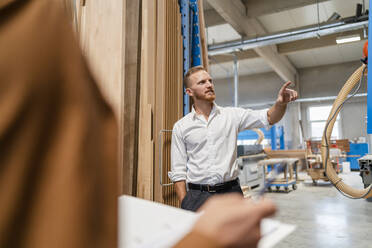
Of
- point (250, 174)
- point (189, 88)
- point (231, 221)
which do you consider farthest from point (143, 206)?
point (250, 174)

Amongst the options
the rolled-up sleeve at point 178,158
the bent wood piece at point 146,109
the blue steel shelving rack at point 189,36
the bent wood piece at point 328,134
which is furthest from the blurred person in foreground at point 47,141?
the blue steel shelving rack at point 189,36

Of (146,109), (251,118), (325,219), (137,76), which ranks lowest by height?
(325,219)

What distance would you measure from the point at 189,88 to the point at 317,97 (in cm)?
1246

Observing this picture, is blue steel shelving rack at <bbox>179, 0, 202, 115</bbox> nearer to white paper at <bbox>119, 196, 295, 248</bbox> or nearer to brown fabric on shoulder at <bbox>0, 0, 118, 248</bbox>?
white paper at <bbox>119, 196, 295, 248</bbox>

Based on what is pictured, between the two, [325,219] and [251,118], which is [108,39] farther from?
[325,219]

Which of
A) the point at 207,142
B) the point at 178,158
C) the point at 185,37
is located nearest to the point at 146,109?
the point at 178,158

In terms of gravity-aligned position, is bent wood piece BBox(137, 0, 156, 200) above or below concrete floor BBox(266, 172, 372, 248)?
above

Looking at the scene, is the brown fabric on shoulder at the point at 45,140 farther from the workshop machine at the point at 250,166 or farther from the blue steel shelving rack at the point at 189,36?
the workshop machine at the point at 250,166

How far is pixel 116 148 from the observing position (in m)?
0.30

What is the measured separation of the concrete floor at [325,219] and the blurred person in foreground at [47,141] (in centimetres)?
217

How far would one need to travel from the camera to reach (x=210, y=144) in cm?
220

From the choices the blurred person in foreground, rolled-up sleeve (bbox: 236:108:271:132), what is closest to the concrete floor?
rolled-up sleeve (bbox: 236:108:271:132)

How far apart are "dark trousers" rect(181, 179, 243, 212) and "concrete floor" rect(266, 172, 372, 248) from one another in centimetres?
40

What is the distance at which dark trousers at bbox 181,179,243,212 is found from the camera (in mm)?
2092
